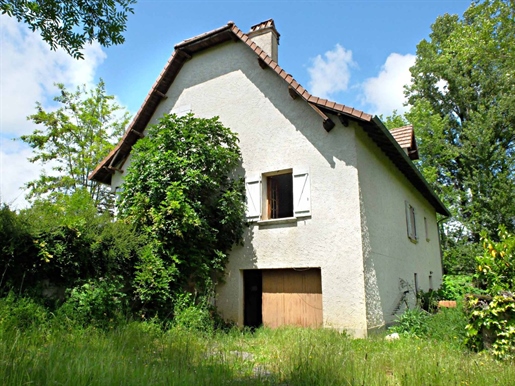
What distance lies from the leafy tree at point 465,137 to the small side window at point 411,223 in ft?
34.7

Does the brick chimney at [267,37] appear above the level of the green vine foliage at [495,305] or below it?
above

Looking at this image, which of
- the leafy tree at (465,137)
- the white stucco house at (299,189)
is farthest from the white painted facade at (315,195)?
the leafy tree at (465,137)

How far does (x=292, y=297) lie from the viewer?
9.52 metres

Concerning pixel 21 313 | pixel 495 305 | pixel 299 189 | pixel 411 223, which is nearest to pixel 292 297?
pixel 299 189

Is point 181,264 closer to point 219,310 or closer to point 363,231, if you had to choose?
point 219,310

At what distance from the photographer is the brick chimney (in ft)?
38.4

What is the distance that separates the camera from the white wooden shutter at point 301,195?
9430mm

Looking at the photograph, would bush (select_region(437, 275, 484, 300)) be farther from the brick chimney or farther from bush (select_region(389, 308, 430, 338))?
the brick chimney

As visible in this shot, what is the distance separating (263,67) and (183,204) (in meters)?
4.63

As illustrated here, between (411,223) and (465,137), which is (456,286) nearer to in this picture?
(411,223)

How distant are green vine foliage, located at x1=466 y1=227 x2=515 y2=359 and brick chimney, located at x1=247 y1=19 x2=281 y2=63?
310 inches

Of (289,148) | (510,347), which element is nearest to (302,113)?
(289,148)

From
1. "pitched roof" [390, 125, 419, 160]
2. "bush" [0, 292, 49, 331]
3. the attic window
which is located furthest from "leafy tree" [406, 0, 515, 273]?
"bush" [0, 292, 49, 331]

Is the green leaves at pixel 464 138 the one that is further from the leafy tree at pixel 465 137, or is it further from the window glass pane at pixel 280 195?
the window glass pane at pixel 280 195
